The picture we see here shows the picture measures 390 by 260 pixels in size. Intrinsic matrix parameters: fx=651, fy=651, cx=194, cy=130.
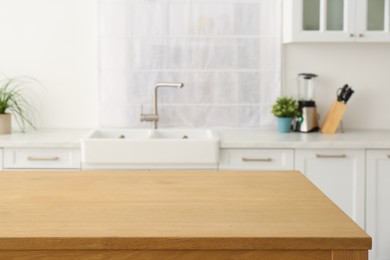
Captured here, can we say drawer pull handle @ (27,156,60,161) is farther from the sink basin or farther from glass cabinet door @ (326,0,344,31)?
glass cabinet door @ (326,0,344,31)

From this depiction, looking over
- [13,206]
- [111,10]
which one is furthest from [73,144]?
[13,206]

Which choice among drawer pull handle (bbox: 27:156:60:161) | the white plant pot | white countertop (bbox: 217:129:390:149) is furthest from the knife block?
the white plant pot

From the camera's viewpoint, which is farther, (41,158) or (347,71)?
(347,71)

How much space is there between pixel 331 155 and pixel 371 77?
0.95 meters

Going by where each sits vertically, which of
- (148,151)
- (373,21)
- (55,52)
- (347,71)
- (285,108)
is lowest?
(148,151)

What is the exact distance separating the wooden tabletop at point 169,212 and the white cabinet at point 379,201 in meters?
1.60

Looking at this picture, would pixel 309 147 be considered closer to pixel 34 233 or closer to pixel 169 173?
pixel 169 173

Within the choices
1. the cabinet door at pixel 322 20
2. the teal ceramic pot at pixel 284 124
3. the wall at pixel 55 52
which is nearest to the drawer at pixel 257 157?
the teal ceramic pot at pixel 284 124

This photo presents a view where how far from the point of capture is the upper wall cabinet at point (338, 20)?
4.14m

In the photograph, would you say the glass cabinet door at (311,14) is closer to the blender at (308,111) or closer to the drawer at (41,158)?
the blender at (308,111)

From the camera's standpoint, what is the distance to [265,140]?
3.92 meters

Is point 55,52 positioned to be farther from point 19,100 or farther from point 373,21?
point 373,21

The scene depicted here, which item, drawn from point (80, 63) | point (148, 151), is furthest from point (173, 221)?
point (80, 63)

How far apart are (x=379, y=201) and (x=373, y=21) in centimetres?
116
